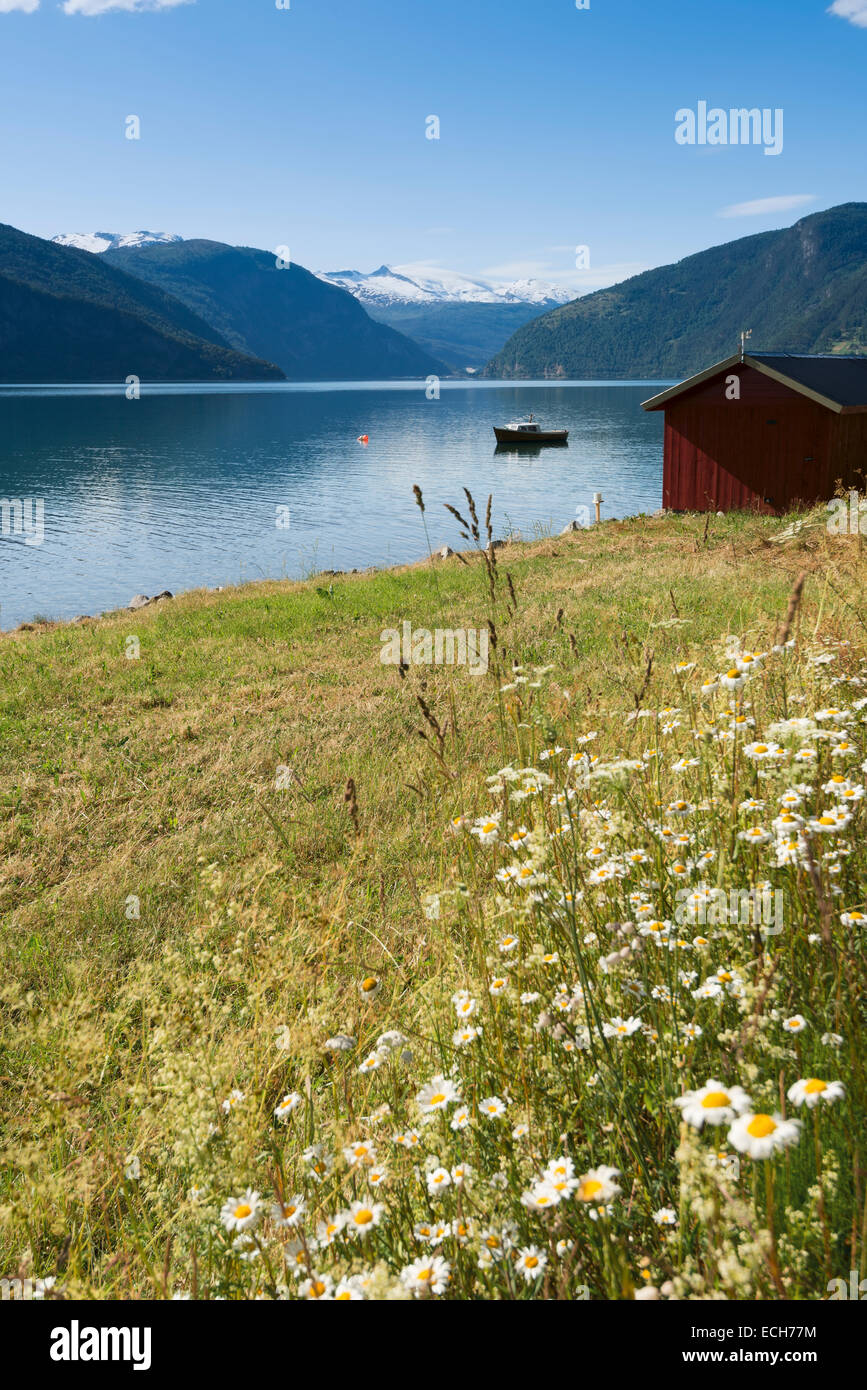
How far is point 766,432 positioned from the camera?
1009 inches

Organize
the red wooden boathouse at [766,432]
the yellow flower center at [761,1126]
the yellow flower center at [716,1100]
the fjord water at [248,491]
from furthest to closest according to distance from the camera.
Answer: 1. the fjord water at [248,491]
2. the red wooden boathouse at [766,432]
3. the yellow flower center at [716,1100]
4. the yellow flower center at [761,1126]

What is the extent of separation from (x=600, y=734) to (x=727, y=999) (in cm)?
377

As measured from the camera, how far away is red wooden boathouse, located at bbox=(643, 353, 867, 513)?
961 inches

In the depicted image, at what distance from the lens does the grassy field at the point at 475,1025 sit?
1670mm

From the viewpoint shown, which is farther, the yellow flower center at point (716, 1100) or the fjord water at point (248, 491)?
the fjord water at point (248, 491)

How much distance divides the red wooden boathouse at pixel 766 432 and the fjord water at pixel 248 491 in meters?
7.53

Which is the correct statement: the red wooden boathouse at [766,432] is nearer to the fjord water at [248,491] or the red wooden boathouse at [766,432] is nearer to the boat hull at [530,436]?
the fjord water at [248,491]

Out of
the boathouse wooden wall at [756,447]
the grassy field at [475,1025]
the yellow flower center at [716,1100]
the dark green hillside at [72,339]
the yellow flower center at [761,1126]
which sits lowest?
the grassy field at [475,1025]

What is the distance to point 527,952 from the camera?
2.95 metres

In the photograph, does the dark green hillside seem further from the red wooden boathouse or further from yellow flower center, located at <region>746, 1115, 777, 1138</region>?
yellow flower center, located at <region>746, 1115, 777, 1138</region>

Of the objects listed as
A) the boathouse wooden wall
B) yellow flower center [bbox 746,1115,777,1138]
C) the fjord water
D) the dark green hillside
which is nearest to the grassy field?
yellow flower center [bbox 746,1115,777,1138]

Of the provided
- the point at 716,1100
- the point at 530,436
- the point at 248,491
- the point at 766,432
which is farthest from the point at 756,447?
the point at 530,436

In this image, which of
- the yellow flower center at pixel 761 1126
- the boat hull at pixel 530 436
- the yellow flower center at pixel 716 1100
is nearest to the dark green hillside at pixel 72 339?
the boat hull at pixel 530 436
